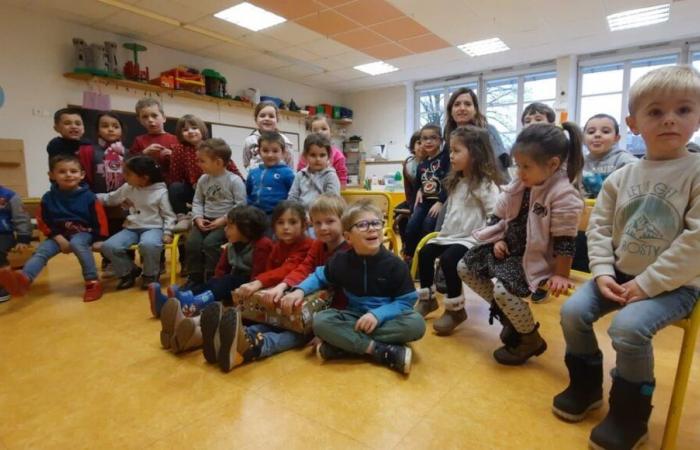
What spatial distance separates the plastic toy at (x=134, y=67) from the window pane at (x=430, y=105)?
5.10 metres

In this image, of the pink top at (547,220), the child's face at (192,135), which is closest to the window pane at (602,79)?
the pink top at (547,220)

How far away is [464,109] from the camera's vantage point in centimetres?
223

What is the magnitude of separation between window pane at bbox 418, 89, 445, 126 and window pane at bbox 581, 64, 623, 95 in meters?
2.47

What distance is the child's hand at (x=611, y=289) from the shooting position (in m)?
1.02

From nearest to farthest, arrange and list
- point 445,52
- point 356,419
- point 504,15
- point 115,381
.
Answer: point 356,419
point 115,381
point 504,15
point 445,52

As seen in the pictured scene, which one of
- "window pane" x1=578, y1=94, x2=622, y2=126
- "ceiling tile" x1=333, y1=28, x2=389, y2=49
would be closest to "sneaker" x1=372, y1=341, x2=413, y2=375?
"ceiling tile" x1=333, y1=28, x2=389, y2=49

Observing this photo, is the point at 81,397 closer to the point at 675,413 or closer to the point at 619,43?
the point at 675,413

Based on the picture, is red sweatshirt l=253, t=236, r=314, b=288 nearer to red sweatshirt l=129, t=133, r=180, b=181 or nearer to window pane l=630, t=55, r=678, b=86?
red sweatshirt l=129, t=133, r=180, b=181

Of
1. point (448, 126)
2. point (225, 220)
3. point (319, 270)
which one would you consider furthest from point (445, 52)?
point (319, 270)

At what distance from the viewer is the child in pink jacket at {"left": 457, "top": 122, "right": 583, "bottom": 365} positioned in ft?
4.29

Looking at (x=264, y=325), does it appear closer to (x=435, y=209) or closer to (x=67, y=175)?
(x=435, y=209)

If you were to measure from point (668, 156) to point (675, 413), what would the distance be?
25.6 inches

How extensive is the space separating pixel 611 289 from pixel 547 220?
0.35m

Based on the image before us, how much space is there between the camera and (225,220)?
2363mm
